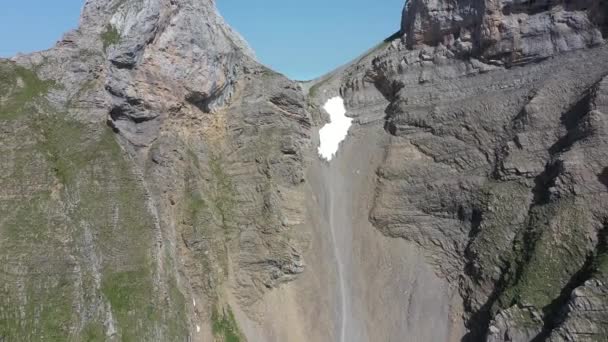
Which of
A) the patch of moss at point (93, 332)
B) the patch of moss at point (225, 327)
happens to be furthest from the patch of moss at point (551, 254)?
the patch of moss at point (93, 332)

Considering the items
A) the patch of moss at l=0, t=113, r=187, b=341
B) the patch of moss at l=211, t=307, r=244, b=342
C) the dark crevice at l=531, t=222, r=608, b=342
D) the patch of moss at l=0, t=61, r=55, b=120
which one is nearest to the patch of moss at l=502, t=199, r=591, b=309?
the dark crevice at l=531, t=222, r=608, b=342

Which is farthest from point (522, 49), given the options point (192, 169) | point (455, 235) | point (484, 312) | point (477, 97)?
point (192, 169)

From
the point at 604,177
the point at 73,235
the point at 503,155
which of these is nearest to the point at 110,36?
the point at 73,235

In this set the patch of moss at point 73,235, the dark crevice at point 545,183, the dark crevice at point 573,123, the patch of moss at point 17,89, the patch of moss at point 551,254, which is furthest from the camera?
the dark crevice at point 573,123

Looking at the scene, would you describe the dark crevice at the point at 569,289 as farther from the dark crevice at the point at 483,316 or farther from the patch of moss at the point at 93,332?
the patch of moss at the point at 93,332

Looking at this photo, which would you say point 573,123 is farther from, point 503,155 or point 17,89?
point 17,89

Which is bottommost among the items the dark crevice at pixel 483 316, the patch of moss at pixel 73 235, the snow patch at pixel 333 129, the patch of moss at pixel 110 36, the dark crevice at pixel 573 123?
the dark crevice at pixel 483 316

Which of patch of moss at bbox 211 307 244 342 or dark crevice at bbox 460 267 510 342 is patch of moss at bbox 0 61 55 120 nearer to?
patch of moss at bbox 211 307 244 342
